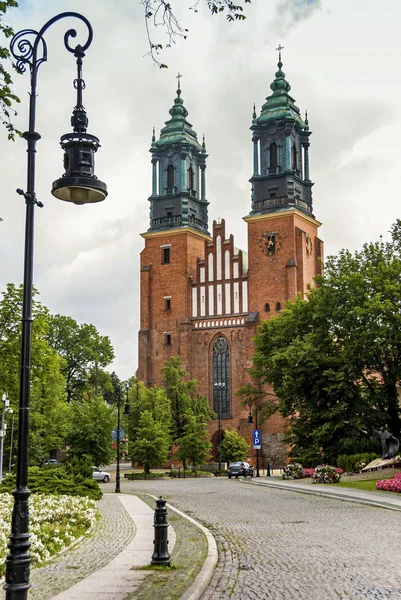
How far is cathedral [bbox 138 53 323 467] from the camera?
60.0 meters

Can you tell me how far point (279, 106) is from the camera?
65.0 metres

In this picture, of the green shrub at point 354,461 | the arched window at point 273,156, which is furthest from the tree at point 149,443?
the arched window at point 273,156

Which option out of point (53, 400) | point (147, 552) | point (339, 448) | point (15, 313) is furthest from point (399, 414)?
point (147, 552)

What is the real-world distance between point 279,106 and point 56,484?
4966 cm

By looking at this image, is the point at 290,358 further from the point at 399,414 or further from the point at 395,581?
the point at 395,581

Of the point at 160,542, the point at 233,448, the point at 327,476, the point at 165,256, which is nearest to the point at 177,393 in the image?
the point at 233,448

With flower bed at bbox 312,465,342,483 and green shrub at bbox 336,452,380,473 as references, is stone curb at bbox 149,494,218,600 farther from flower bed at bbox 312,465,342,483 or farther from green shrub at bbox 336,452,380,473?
green shrub at bbox 336,452,380,473

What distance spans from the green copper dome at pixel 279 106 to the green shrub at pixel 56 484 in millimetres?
45861

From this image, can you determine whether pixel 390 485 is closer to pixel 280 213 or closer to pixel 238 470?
pixel 238 470

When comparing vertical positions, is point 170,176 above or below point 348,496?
above

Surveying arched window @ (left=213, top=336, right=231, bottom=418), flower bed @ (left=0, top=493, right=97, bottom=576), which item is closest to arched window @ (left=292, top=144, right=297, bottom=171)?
arched window @ (left=213, top=336, right=231, bottom=418)

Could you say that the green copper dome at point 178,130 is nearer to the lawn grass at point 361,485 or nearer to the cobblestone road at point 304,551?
the lawn grass at point 361,485

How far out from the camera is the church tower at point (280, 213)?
5978 centimetres

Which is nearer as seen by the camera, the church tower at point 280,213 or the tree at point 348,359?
the tree at point 348,359
